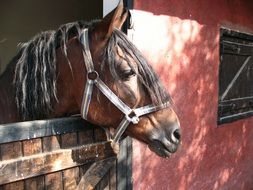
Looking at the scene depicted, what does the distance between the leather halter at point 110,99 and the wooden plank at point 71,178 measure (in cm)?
36

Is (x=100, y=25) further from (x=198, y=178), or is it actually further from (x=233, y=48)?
(x=233, y=48)

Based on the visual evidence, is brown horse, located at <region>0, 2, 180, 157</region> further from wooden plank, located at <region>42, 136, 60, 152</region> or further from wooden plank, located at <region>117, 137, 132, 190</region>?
wooden plank, located at <region>117, 137, 132, 190</region>

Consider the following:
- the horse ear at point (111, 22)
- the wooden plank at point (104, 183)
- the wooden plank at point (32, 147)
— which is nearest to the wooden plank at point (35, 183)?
the wooden plank at point (32, 147)

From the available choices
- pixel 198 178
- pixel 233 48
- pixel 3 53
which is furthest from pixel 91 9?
pixel 198 178

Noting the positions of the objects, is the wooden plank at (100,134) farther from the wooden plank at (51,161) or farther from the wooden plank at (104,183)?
the wooden plank at (104,183)

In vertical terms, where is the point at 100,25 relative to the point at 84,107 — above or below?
above

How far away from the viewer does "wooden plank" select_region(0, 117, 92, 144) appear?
74.9 inches

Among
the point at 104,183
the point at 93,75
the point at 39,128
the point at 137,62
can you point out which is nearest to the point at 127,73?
the point at 137,62

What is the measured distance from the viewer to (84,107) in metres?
2.08

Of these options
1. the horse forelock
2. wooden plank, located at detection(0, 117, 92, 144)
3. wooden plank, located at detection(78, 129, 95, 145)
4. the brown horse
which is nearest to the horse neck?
the brown horse

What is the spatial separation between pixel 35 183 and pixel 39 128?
28cm

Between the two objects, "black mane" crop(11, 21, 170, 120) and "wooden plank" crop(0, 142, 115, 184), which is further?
"black mane" crop(11, 21, 170, 120)

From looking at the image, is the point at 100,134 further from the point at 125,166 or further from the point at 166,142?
the point at 166,142

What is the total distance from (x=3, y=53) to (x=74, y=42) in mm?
3408
